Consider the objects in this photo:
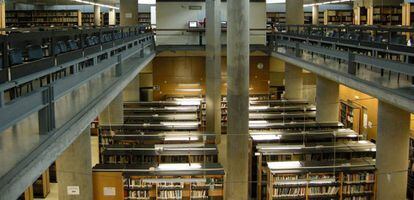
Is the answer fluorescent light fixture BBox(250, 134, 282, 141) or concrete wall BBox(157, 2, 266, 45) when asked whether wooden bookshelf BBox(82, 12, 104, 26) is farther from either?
fluorescent light fixture BBox(250, 134, 282, 141)

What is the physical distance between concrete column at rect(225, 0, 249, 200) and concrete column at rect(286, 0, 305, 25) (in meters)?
9.45

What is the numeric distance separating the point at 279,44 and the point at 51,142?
49.9 ft

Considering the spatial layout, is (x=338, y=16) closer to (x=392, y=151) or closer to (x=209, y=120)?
(x=209, y=120)

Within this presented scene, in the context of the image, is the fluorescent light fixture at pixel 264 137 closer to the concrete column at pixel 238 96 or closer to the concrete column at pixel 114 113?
the concrete column at pixel 238 96

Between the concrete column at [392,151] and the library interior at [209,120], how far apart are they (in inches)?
0.9

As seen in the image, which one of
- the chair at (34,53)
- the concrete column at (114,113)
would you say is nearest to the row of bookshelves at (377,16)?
the concrete column at (114,113)

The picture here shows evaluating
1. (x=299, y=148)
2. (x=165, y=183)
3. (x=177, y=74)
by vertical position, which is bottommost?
(x=165, y=183)

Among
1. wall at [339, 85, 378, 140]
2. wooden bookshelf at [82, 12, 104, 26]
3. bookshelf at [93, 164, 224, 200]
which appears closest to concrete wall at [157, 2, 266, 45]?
wall at [339, 85, 378, 140]

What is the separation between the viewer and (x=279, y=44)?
18.7 meters

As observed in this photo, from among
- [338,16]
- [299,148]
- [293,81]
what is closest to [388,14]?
[293,81]

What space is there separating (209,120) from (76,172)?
845 centimetres

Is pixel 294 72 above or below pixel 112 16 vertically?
below

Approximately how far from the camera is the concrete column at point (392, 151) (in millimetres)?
9703

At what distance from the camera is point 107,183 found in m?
9.59
